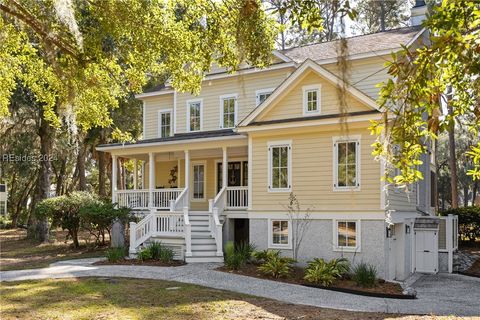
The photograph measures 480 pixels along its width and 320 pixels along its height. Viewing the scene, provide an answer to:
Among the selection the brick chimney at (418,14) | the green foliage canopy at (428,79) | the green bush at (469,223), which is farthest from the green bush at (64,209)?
the green bush at (469,223)

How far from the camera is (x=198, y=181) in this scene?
21.8 meters

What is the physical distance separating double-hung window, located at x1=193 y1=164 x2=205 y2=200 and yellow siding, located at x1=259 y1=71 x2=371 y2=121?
582 cm

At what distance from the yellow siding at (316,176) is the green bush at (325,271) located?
1699 millimetres

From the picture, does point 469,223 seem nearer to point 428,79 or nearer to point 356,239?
point 356,239

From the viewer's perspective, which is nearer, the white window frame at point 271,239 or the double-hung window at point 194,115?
the white window frame at point 271,239

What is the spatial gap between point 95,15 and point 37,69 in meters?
1.86

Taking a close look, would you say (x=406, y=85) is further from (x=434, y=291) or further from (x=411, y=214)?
(x=411, y=214)

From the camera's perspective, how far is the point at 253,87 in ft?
65.7

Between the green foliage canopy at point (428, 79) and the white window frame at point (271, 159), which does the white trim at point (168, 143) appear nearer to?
the white window frame at point (271, 159)

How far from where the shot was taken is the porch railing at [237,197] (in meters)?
18.3

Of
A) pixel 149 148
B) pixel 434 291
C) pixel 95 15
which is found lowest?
pixel 434 291

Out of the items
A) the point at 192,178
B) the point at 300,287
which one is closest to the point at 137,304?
the point at 300,287

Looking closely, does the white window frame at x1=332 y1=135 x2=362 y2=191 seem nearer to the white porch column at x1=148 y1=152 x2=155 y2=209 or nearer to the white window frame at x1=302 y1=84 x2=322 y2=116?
the white window frame at x1=302 y1=84 x2=322 y2=116

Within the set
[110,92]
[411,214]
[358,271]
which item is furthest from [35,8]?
[411,214]
